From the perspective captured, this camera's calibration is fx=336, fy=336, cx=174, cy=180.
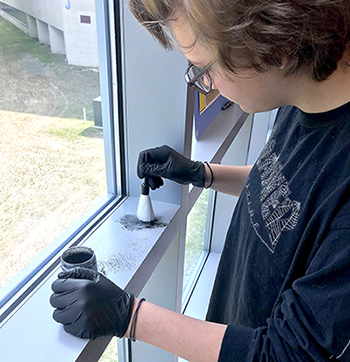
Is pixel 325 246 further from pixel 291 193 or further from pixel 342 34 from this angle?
pixel 342 34

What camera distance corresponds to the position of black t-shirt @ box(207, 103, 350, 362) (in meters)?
0.48

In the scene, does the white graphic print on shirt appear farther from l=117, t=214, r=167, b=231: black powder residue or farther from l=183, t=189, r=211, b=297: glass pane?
l=183, t=189, r=211, b=297: glass pane

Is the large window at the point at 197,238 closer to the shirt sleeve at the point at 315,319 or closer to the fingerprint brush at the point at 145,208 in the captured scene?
the fingerprint brush at the point at 145,208

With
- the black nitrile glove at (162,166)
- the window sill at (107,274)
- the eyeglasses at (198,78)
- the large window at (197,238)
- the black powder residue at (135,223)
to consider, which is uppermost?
the eyeglasses at (198,78)

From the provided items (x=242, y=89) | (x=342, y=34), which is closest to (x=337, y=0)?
(x=342, y=34)

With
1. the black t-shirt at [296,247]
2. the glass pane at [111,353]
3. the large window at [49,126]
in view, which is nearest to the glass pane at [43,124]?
the large window at [49,126]

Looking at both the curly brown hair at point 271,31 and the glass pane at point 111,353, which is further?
the glass pane at point 111,353

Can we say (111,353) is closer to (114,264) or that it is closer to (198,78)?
(114,264)

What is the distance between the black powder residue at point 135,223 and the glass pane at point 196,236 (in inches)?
37.0

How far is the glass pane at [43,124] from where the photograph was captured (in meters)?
0.63

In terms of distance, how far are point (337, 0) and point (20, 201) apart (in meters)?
0.65

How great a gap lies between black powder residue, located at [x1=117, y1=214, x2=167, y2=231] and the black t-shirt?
9.2 inches

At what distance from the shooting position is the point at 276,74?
0.54 meters

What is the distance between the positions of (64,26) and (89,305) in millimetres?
571
